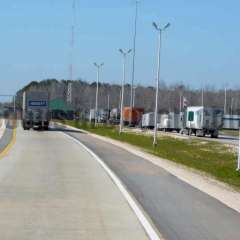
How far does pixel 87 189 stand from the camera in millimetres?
17578

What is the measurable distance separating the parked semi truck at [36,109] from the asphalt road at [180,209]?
48.9 m

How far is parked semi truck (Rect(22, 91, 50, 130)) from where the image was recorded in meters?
71.3

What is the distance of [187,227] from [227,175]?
1304cm

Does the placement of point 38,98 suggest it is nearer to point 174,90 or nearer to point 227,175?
point 227,175

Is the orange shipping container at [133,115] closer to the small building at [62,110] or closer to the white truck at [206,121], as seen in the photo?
the small building at [62,110]

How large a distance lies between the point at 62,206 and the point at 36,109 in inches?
2297

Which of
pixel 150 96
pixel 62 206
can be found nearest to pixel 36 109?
pixel 62 206

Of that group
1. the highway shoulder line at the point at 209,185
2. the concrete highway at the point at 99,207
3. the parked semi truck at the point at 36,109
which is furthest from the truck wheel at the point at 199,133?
the concrete highway at the point at 99,207

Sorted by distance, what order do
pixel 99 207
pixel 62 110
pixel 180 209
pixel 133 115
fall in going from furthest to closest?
1. pixel 62 110
2. pixel 133 115
3. pixel 180 209
4. pixel 99 207

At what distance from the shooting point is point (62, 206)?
1397cm

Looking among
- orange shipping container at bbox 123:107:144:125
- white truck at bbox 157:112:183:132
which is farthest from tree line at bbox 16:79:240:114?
white truck at bbox 157:112:183:132

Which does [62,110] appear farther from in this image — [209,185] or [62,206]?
[62,206]

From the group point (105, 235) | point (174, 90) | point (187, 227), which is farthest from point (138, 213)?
point (174, 90)

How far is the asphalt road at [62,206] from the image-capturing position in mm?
10789
